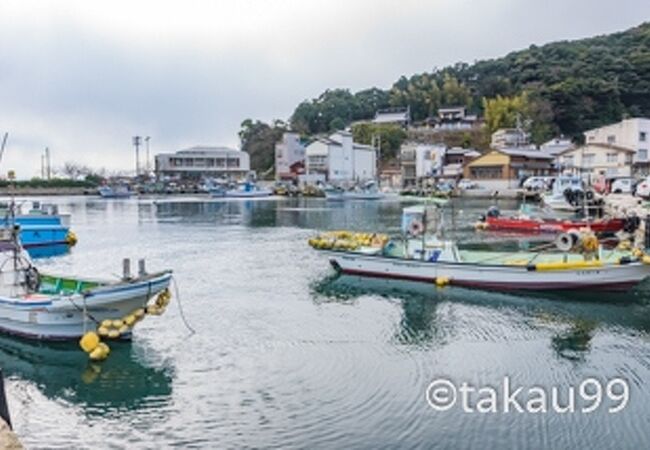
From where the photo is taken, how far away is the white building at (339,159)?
255 feet

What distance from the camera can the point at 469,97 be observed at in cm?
9288

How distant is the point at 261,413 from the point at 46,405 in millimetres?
3598

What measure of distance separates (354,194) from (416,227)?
47.1 metres

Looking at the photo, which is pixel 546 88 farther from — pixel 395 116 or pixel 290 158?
pixel 290 158

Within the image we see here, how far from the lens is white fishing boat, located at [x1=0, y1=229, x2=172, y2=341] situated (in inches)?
449

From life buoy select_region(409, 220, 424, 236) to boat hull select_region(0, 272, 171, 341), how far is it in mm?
8715

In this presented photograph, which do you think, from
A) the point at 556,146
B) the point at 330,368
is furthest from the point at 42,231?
the point at 556,146

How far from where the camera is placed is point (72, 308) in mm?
11492

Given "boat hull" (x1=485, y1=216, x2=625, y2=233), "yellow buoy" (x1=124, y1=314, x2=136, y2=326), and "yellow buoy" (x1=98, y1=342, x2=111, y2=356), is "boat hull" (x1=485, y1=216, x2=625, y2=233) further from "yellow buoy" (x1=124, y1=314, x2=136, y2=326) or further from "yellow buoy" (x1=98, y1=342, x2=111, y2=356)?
"yellow buoy" (x1=98, y1=342, x2=111, y2=356)

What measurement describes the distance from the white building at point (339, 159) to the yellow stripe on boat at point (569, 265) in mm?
61835

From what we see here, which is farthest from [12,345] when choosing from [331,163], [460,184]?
[331,163]

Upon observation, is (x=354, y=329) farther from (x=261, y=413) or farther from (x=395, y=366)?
(x=261, y=413)

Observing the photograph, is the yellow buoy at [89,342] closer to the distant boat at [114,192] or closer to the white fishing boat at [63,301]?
the white fishing boat at [63,301]

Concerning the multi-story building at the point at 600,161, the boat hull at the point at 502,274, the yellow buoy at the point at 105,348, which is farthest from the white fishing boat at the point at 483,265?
the multi-story building at the point at 600,161
